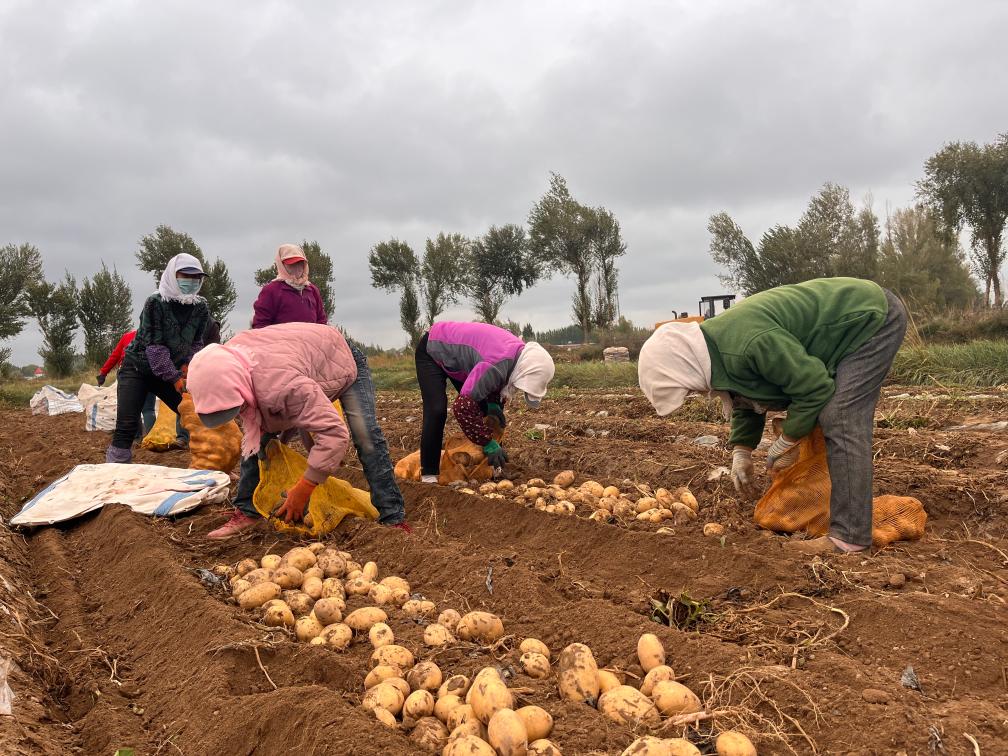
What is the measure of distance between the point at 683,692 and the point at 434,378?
318 centimetres

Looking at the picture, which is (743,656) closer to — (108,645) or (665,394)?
(665,394)

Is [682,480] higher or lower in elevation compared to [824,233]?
lower

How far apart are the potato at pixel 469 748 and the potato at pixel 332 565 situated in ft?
4.91

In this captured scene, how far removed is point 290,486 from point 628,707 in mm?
2488

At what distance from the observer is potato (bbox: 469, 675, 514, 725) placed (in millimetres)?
1797

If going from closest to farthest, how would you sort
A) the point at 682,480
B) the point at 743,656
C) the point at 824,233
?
the point at 743,656 → the point at 682,480 → the point at 824,233

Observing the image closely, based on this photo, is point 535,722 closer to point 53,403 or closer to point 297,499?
point 297,499

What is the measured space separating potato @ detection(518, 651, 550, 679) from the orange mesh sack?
1780mm

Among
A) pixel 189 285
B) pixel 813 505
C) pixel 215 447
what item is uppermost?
pixel 189 285

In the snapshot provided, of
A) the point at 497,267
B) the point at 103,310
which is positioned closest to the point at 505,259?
the point at 497,267

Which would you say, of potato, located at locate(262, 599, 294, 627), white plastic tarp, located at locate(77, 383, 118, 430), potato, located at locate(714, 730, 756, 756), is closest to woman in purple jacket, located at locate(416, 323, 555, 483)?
potato, located at locate(262, 599, 294, 627)

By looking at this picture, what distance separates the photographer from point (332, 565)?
10.1 ft

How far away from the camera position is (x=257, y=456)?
3.86m

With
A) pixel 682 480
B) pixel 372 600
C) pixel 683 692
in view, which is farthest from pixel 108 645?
pixel 682 480
